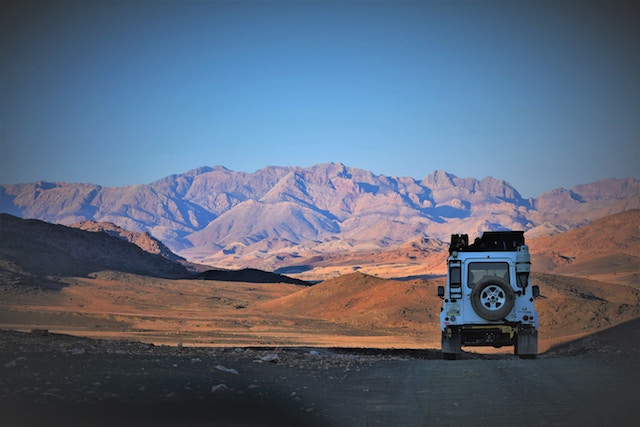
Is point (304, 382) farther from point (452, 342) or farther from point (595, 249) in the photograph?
point (595, 249)

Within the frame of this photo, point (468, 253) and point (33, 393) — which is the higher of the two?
point (468, 253)

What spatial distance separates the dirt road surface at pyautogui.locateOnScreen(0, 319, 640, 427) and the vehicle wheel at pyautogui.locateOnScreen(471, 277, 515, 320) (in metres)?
1.65

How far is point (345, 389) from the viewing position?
43.6ft

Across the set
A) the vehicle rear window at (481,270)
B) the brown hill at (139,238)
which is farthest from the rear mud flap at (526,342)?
the brown hill at (139,238)

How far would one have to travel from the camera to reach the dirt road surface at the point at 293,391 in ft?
33.8

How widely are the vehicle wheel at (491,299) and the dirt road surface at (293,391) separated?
165 cm

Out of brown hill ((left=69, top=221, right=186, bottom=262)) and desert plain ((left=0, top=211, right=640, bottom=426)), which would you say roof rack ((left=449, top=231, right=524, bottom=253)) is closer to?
desert plain ((left=0, top=211, right=640, bottom=426))

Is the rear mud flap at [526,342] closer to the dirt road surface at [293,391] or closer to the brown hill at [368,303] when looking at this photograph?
the dirt road surface at [293,391]

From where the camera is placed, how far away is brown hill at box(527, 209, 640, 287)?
93.0 metres

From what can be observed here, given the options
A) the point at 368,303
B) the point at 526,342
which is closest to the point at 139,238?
the point at 368,303

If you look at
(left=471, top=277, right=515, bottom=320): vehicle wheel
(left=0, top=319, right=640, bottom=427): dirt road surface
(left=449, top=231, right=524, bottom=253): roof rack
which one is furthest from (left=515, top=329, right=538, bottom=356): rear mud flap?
(left=449, top=231, right=524, bottom=253): roof rack

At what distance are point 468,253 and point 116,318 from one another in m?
32.5

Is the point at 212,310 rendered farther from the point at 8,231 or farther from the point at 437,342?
→ the point at 8,231

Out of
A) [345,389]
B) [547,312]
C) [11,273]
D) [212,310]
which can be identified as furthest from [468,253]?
[11,273]
